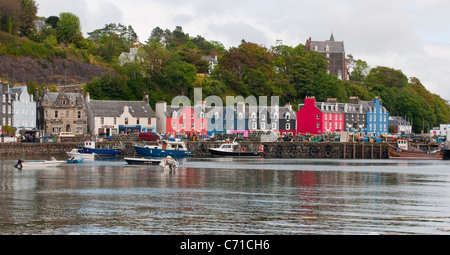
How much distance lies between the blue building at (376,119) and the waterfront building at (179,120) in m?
33.2

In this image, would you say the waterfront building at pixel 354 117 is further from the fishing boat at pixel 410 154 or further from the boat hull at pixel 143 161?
the boat hull at pixel 143 161

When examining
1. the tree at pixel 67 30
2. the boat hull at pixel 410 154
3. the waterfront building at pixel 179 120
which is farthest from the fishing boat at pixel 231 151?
the tree at pixel 67 30

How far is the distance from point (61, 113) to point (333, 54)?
73.0m

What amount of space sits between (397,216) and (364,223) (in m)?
3.20

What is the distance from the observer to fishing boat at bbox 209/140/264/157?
82.4 m

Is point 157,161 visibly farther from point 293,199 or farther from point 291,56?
point 291,56

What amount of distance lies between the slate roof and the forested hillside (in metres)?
6.98

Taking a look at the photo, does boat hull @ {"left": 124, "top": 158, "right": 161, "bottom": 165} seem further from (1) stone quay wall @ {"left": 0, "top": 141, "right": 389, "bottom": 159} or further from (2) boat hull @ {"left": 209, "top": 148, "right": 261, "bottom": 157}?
(2) boat hull @ {"left": 209, "top": 148, "right": 261, "bottom": 157}

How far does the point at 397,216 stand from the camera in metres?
30.0

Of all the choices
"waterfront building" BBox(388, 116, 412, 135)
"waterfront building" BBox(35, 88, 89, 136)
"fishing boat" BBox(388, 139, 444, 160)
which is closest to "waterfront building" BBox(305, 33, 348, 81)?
"waterfront building" BBox(388, 116, 412, 135)

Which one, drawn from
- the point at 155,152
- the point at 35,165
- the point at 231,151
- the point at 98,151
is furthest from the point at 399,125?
the point at 35,165

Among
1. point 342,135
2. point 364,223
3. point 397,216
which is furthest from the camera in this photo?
point 342,135

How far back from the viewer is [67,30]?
11288 cm
